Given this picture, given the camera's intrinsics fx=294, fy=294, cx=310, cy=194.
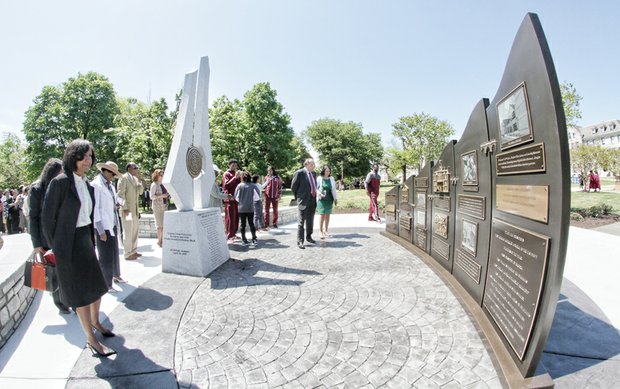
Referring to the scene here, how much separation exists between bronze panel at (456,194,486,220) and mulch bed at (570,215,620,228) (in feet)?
31.5

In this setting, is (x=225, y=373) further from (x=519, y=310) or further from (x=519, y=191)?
(x=519, y=191)

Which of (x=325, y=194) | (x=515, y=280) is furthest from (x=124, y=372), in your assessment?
(x=325, y=194)

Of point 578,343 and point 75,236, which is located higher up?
point 75,236

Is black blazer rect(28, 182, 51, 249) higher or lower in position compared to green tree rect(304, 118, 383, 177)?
lower

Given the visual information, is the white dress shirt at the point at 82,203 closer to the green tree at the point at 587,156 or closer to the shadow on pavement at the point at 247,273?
the shadow on pavement at the point at 247,273

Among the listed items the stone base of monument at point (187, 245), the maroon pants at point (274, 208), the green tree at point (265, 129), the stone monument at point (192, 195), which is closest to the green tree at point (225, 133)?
the green tree at point (265, 129)

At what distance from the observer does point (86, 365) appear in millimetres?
2809

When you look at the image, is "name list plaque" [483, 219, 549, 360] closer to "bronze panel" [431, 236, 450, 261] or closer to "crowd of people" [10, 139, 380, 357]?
"bronze panel" [431, 236, 450, 261]

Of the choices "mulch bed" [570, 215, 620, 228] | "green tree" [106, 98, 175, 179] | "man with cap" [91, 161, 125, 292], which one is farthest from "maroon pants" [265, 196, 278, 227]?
"green tree" [106, 98, 175, 179]

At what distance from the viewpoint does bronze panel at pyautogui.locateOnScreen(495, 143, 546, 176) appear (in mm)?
2387

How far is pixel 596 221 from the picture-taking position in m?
11.2

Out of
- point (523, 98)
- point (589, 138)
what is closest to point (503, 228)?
point (523, 98)

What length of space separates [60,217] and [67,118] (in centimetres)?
3716

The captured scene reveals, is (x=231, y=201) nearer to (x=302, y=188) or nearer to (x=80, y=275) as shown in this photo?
(x=302, y=188)
